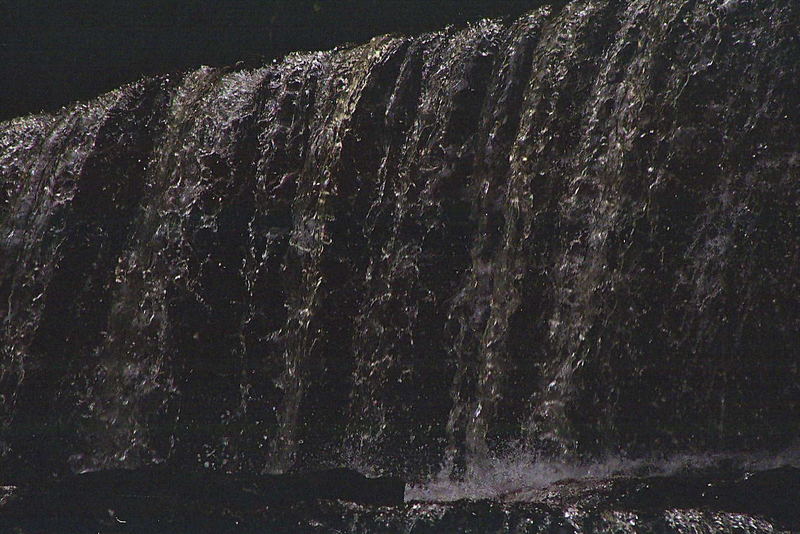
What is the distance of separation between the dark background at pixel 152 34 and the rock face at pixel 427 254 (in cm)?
53

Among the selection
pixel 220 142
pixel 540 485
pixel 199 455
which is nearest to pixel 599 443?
pixel 540 485

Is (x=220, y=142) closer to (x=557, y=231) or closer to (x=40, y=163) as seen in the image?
(x=40, y=163)

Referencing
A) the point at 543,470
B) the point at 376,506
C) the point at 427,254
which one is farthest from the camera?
the point at 427,254

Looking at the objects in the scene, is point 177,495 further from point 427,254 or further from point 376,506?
point 427,254

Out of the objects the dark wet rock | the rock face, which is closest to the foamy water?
the rock face

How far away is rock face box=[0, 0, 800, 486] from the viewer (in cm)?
304

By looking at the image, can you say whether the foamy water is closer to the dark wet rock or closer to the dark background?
the dark wet rock

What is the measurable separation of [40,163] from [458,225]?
7.01 ft

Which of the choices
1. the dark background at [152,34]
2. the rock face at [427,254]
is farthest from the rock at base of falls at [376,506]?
the dark background at [152,34]

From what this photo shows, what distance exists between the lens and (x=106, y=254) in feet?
14.1

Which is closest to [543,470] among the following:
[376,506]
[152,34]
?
[376,506]

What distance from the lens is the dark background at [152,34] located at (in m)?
4.96

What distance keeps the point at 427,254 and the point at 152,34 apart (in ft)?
8.17

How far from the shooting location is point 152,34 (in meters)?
5.36
